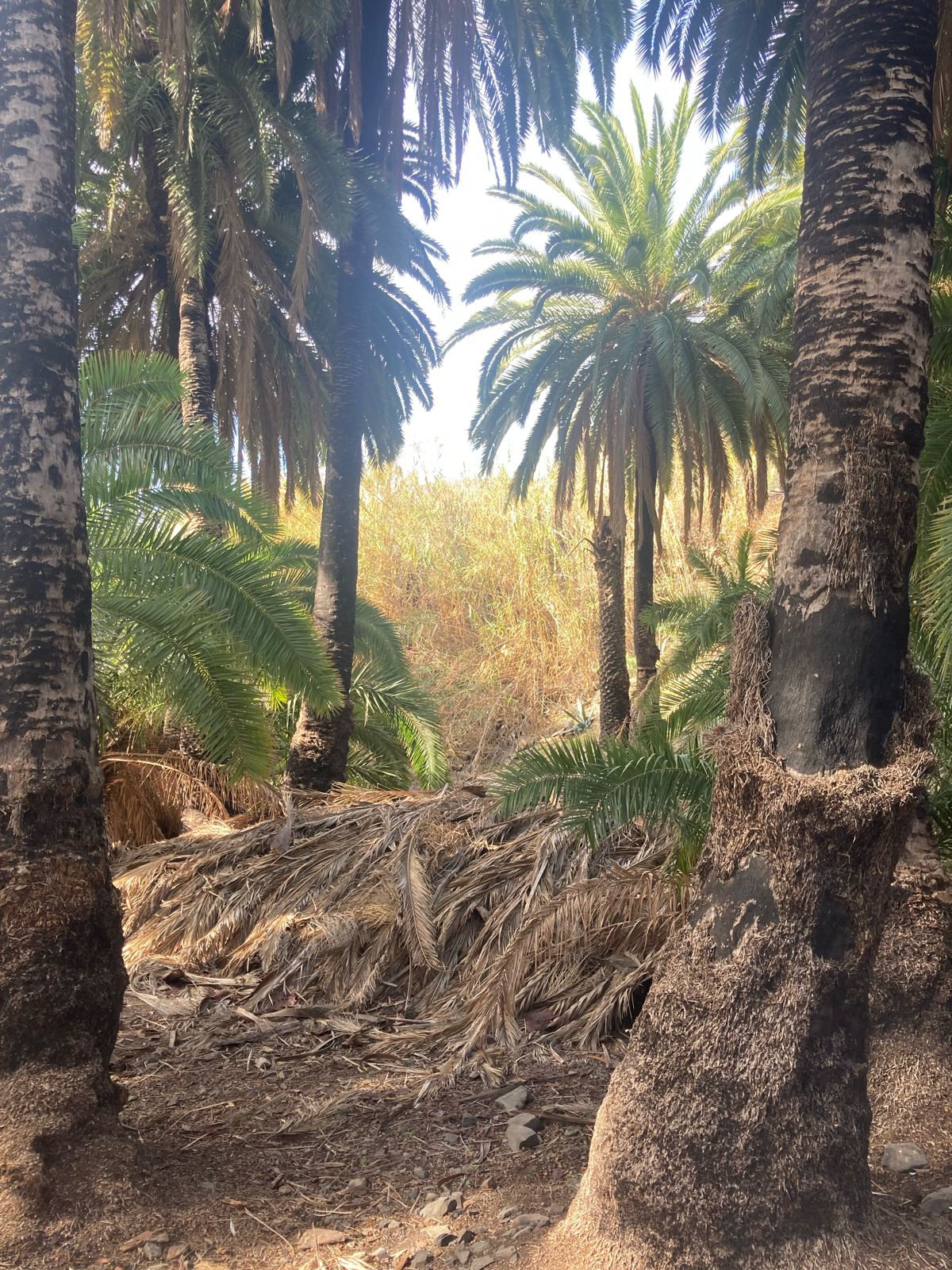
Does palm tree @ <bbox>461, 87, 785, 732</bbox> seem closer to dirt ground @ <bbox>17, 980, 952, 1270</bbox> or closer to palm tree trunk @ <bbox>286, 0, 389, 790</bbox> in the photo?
palm tree trunk @ <bbox>286, 0, 389, 790</bbox>

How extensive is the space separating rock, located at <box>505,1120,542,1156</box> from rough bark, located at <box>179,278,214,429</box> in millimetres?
9127

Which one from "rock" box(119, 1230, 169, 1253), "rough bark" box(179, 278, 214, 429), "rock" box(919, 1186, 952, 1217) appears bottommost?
"rock" box(119, 1230, 169, 1253)

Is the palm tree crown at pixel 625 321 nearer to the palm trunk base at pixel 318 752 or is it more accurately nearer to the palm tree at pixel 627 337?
the palm tree at pixel 627 337

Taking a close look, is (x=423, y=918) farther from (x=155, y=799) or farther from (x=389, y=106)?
(x=389, y=106)

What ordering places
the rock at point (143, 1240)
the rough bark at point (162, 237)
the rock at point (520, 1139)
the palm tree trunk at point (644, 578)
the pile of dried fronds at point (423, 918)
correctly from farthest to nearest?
the palm tree trunk at point (644, 578), the rough bark at point (162, 237), the pile of dried fronds at point (423, 918), the rock at point (520, 1139), the rock at point (143, 1240)

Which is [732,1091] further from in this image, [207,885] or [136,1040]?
[207,885]

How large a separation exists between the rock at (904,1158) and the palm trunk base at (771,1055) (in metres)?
0.76

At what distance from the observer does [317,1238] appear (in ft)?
10.5

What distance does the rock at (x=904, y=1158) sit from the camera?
11.2ft

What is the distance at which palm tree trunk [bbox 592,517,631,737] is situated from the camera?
43.1 ft

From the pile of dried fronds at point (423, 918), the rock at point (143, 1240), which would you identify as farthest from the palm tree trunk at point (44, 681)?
the pile of dried fronds at point (423, 918)

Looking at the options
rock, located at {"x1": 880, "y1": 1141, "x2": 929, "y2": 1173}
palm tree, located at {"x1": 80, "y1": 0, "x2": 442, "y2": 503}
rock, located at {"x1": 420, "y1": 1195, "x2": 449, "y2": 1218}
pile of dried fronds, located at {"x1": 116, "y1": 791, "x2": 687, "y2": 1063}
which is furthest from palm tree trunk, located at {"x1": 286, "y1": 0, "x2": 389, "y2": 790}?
rock, located at {"x1": 880, "y1": 1141, "x2": 929, "y2": 1173}

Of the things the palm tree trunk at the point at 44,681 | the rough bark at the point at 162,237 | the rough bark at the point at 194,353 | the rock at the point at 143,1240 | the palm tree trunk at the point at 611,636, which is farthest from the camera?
the palm tree trunk at the point at 611,636

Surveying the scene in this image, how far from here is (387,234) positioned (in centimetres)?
953
